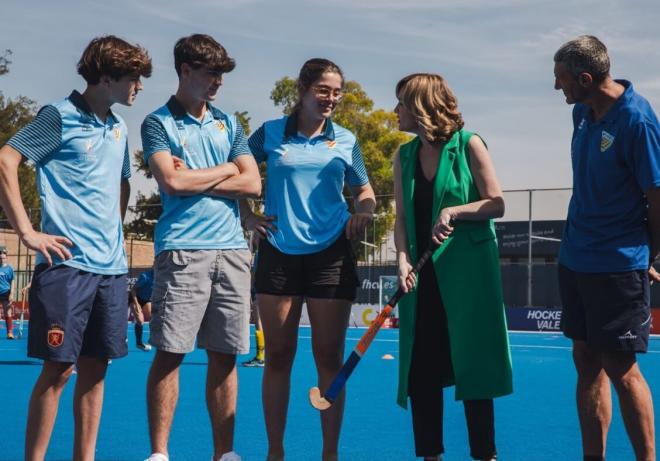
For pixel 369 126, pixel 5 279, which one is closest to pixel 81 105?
pixel 5 279

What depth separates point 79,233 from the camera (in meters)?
3.84

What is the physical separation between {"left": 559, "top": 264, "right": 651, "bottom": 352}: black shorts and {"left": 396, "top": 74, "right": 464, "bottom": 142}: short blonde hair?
0.90m

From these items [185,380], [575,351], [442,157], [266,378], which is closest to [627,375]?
[575,351]

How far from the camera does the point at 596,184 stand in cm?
403

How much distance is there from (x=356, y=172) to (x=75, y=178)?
4.91ft

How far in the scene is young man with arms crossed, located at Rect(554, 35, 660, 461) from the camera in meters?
3.90

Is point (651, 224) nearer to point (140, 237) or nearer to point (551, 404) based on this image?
point (551, 404)

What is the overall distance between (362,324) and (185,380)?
1216 cm

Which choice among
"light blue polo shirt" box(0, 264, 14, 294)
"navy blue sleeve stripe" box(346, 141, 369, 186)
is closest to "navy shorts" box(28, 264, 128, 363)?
"navy blue sleeve stripe" box(346, 141, 369, 186)

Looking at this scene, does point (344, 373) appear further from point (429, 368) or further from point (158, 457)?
point (158, 457)

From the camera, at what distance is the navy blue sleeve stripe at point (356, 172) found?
15.4 feet

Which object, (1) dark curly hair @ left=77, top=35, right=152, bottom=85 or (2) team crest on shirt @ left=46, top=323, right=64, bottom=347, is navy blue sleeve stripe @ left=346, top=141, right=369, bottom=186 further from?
(2) team crest on shirt @ left=46, top=323, right=64, bottom=347

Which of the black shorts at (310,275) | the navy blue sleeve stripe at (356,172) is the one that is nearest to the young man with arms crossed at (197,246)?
the black shorts at (310,275)

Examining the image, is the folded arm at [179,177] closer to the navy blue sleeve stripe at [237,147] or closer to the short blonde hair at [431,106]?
the navy blue sleeve stripe at [237,147]
